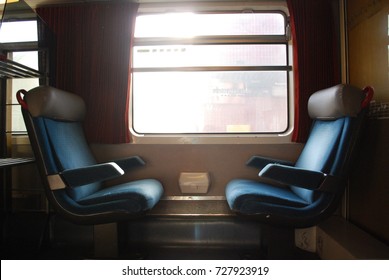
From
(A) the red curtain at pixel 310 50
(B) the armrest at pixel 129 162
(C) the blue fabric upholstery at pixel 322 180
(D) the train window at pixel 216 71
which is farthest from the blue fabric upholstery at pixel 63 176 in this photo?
(A) the red curtain at pixel 310 50

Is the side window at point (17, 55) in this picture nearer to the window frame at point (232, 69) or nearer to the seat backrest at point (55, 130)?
the seat backrest at point (55, 130)

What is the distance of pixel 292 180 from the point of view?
108cm

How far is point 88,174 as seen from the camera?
45.1 inches

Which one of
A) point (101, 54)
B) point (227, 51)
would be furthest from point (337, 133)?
point (101, 54)

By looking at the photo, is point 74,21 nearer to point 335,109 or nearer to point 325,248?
point 335,109

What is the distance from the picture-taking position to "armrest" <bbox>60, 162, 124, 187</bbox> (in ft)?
3.73

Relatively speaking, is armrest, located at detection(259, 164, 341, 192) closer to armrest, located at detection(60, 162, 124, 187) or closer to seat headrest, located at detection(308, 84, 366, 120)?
seat headrest, located at detection(308, 84, 366, 120)

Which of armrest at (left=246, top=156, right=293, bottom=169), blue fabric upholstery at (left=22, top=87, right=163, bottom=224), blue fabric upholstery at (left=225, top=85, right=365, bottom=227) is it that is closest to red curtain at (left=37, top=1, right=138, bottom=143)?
blue fabric upholstery at (left=22, top=87, right=163, bottom=224)

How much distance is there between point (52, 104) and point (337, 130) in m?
1.64

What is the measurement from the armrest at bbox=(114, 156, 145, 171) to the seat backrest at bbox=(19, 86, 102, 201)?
0.70 feet

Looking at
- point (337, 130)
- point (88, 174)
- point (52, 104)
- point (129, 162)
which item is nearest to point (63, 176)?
point (88, 174)

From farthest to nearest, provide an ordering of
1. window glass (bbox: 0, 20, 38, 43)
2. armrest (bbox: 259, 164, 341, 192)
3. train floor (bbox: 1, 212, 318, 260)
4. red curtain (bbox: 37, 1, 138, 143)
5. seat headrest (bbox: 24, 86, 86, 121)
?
red curtain (bbox: 37, 1, 138, 143), window glass (bbox: 0, 20, 38, 43), train floor (bbox: 1, 212, 318, 260), seat headrest (bbox: 24, 86, 86, 121), armrest (bbox: 259, 164, 341, 192)

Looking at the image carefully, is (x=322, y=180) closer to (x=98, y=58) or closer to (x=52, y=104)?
(x=52, y=104)

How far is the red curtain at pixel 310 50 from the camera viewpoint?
5.58ft
